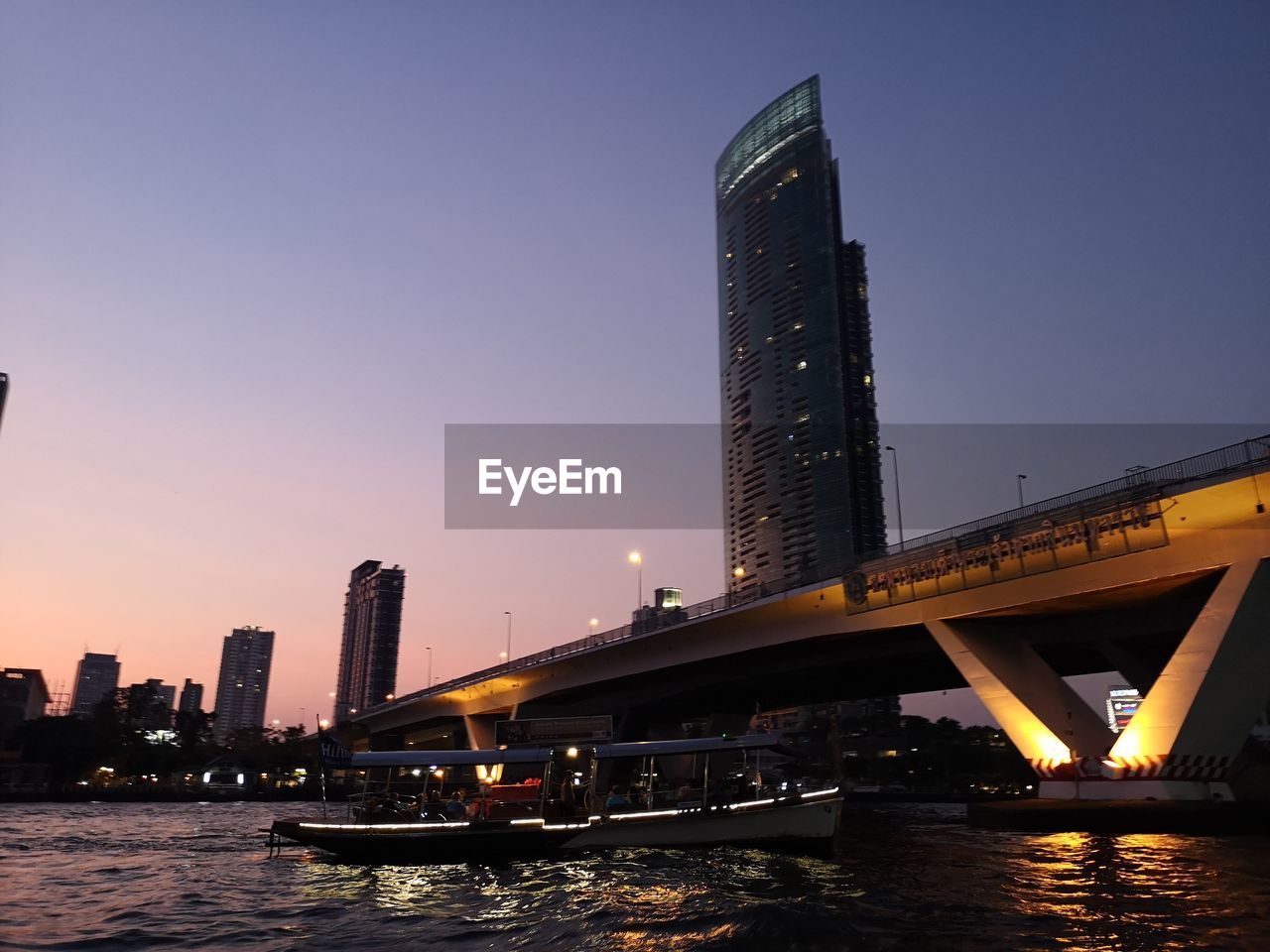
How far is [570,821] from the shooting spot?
2809 cm

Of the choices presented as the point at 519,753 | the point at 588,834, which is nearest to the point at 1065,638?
the point at 588,834

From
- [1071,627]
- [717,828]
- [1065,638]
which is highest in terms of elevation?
[1071,627]

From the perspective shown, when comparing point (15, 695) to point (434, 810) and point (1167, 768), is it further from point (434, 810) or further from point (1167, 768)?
point (1167, 768)

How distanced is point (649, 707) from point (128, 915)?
57487mm

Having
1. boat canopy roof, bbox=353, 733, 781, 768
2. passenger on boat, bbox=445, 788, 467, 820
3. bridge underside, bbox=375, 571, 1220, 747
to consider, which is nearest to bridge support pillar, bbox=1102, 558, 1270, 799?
bridge underside, bbox=375, 571, 1220, 747

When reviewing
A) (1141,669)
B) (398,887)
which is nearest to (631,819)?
(398,887)

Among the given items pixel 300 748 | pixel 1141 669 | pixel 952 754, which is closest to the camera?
pixel 1141 669

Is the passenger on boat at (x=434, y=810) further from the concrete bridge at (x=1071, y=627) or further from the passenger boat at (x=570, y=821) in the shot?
the concrete bridge at (x=1071, y=627)

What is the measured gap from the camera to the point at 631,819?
92.2 ft

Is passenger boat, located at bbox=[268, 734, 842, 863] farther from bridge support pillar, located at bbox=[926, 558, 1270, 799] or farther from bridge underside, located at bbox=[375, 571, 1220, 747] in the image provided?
bridge underside, located at bbox=[375, 571, 1220, 747]

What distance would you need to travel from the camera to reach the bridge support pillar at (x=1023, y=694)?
3809 centimetres

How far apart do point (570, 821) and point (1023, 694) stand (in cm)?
2297

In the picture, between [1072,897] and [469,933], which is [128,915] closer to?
[469,933]

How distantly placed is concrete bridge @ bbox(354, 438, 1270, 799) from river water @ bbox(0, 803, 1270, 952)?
487 cm
